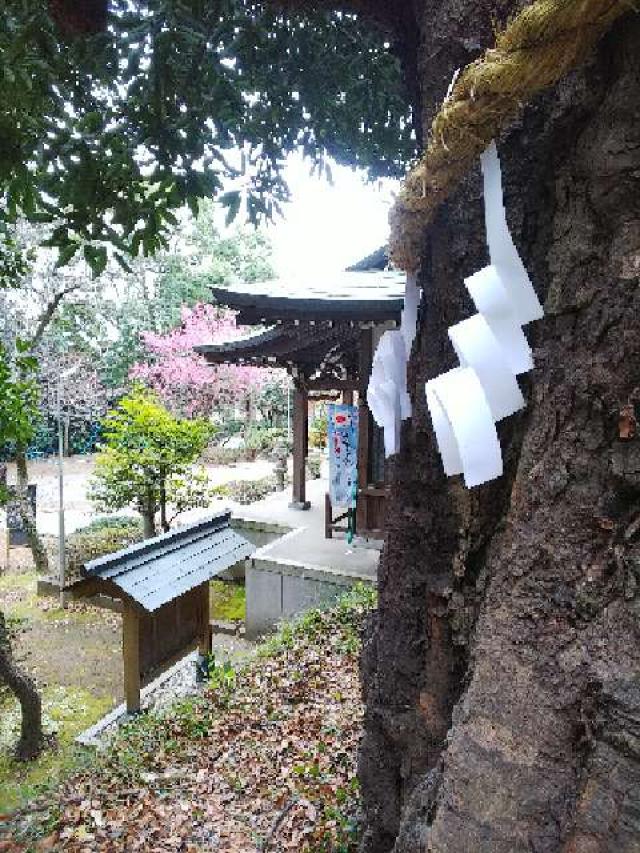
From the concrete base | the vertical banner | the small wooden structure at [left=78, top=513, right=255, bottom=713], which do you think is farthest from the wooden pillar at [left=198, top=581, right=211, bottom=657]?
the vertical banner

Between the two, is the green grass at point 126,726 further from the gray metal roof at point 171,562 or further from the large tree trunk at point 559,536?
the large tree trunk at point 559,536

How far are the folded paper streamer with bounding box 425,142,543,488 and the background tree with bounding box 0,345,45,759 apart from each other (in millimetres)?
3980

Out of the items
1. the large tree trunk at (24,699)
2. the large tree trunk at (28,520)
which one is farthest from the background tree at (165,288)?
the large tree trunk at (24,699)

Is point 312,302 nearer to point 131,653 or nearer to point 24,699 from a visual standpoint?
point 131,653

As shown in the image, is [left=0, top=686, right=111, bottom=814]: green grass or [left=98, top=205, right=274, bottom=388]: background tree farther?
[left=98, top=205, right=274, bottom=388]: background tree

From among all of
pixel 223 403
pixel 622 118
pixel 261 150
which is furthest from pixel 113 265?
pixel 622 118

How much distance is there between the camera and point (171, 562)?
539 cm

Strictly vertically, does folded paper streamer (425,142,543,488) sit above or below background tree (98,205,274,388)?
below

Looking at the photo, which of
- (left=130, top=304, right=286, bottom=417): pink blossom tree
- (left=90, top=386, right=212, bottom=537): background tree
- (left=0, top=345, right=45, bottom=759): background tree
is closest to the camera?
A: (left=0, top=345, right=45, bottom=759): background tree

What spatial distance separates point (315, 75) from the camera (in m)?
2.96

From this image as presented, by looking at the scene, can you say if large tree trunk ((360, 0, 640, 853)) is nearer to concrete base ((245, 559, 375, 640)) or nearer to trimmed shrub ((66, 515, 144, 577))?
concrete base ((245, 559, 375, 640))

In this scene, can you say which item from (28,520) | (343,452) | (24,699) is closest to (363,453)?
(343,452)

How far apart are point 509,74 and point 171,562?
523 centimetres

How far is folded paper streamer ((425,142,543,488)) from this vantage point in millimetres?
891
